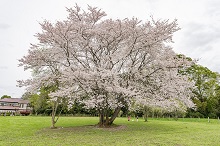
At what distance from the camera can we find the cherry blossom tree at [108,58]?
12.9 metres

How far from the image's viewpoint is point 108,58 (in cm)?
1391

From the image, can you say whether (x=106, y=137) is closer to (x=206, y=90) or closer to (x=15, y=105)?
(x=206, y=90)

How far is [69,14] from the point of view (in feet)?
45.6

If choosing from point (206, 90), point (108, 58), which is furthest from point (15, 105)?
point (108, 58)

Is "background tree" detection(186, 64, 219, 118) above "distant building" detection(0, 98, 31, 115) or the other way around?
above

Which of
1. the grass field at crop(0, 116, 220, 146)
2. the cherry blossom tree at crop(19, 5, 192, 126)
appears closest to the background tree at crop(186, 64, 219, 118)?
the grass field at crop(0, 116, 220, 146)

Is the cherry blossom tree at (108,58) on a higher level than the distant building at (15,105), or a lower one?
higher

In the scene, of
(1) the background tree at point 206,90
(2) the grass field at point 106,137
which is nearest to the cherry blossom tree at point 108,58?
(2) the grass field at point 106,137

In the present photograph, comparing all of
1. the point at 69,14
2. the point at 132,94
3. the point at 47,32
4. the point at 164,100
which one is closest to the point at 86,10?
the point at 69,14

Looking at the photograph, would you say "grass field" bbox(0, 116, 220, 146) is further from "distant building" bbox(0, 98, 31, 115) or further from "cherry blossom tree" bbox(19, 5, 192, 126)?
"distant building" bbox(0, 98, 31, 115)

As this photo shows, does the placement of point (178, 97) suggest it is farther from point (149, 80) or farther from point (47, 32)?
point (47, 32)

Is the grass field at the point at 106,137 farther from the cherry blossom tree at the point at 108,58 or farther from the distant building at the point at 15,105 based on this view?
the distant building at the point at 15,105

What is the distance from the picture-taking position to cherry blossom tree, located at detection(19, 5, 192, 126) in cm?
1292

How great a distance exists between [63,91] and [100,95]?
2.37 m
